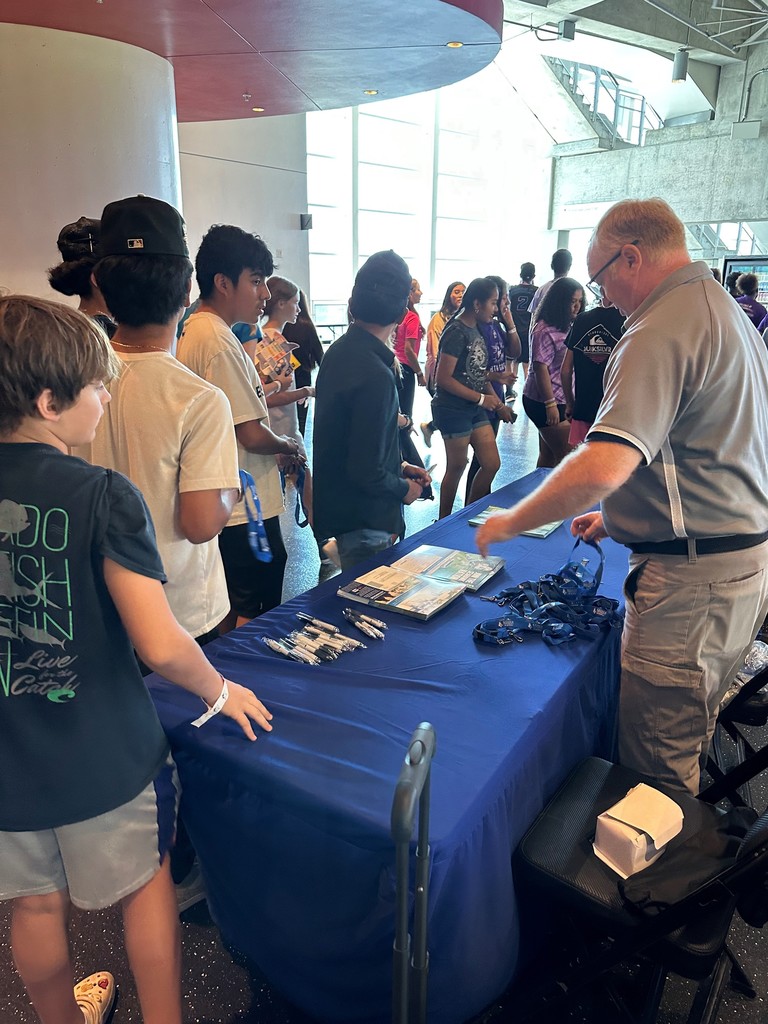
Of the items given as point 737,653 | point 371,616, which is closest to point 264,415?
point 371,616

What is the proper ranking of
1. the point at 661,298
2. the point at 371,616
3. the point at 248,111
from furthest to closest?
1. the point at 248,111
2. the point at 371,616
3. the point at 661,298

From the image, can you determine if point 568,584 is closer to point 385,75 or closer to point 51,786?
point 51,786

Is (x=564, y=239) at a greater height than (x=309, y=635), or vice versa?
(x=564, y=239)

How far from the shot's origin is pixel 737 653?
150cm

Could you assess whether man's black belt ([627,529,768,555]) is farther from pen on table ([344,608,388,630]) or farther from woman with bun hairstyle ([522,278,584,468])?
woman with bun hairstyle ([522,278,584,468])

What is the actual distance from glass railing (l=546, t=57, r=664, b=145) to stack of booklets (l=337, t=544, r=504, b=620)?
48.2 feet

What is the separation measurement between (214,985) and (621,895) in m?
0.89

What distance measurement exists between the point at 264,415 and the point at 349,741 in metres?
1.03

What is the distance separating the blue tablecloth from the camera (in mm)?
1026

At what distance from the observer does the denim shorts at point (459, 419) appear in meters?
3.86

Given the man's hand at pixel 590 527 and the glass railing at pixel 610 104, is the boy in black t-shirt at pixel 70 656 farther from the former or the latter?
the glass railing at pixel 610 104

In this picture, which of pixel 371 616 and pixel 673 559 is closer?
pixel 673 559

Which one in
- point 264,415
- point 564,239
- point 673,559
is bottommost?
point 673,559

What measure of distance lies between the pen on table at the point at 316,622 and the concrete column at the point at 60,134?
294 centimetres
